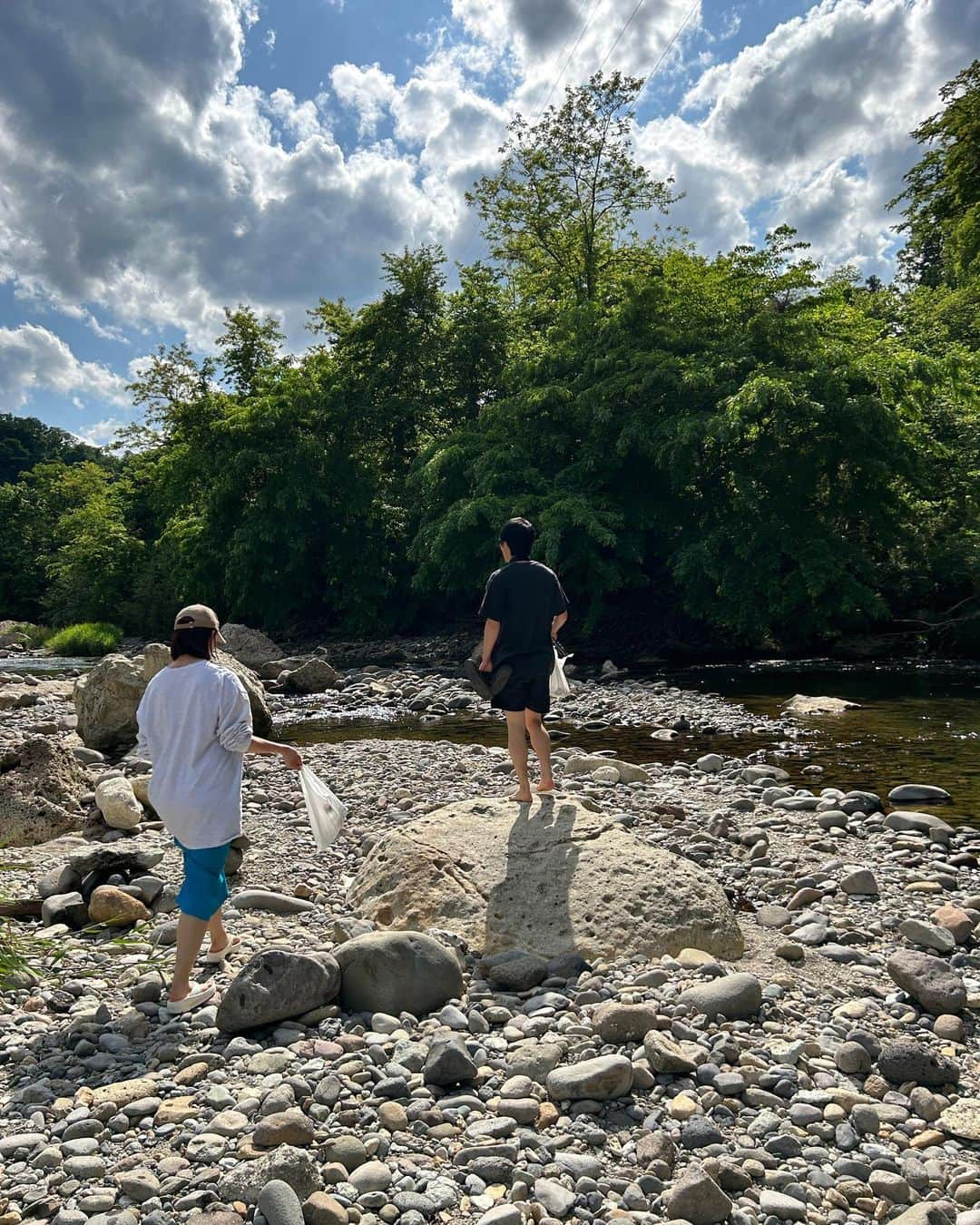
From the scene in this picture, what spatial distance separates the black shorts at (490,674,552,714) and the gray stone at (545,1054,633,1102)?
3231mm

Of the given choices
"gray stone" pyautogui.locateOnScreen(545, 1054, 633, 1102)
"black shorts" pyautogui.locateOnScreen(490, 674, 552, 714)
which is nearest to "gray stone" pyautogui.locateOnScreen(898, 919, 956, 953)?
"gray stone" pyautogui.locateOnScreen(545, 1054, 633, 1102)

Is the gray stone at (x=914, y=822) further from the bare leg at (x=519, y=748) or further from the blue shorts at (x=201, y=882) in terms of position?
the blue shorts at (x=201, y=882)

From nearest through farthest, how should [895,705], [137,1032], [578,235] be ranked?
[137,1032], [895,705], [578,235]

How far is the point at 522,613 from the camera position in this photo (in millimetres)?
6344

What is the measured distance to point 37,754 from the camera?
7.52 m

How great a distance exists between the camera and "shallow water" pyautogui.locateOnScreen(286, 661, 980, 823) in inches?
360

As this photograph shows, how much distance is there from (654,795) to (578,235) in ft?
75.0

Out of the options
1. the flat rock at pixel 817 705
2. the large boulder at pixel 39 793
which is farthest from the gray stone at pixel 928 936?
the flat rock at pixel 817 705

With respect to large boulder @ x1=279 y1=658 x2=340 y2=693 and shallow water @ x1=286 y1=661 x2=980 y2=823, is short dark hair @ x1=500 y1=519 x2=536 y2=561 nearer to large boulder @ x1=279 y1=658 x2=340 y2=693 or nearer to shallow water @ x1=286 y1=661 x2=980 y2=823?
shallow water @ x1=286 y1=661 x2=980 y2=823

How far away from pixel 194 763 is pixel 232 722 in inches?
9.9

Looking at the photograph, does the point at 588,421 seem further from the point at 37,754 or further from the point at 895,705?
the point at 37,754

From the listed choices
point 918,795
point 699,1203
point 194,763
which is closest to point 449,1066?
point 699,1203

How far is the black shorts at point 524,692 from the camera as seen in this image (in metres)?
6.32

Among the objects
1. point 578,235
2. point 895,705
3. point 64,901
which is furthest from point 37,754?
point 578,235
